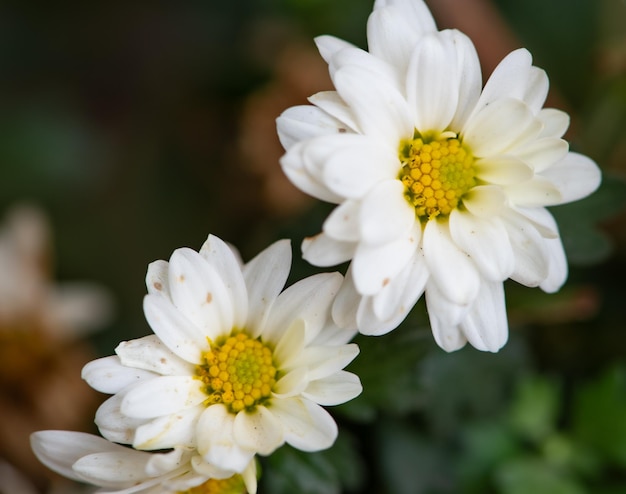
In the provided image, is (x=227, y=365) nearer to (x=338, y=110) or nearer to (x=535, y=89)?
(x=338, y=110)

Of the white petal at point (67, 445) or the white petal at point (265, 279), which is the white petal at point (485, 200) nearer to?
the white petal at point (265, 279)

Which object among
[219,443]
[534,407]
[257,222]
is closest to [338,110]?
[219,443]

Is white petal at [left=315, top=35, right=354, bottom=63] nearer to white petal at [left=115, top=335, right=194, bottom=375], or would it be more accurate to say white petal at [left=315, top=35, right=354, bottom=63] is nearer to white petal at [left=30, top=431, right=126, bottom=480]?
white petal at [left=115, top=335, right=194, bottom=375]

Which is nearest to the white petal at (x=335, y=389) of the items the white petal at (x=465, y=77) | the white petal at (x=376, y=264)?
the white petal at (x=376, y=264)

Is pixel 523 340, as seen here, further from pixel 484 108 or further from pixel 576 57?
pixel 576 57

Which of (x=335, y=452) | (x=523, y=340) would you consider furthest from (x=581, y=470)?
(x=335, y=452)

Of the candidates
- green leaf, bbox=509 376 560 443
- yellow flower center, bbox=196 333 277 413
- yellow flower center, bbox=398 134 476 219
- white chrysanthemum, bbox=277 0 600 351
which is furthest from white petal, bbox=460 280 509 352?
green leaf, bbox=509 376 560 443
